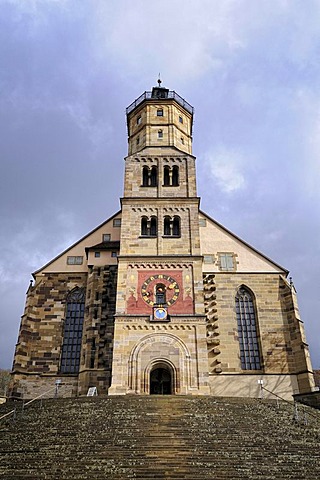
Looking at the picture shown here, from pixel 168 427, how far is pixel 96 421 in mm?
3175

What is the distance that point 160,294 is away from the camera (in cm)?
3081

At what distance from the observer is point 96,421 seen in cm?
1920

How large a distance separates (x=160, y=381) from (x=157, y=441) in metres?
12.3

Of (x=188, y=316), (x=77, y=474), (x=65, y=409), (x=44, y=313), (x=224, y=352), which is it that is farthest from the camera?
(x=44, y=313)

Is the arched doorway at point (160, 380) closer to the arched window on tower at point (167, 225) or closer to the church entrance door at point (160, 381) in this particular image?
the church entrance door at point (160, 381)

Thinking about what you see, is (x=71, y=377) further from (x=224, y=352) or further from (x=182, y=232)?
(x=182, y=232)

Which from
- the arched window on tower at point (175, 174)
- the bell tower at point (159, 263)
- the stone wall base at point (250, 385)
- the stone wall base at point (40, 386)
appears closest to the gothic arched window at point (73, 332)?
the stone wall base at point (40, 386)

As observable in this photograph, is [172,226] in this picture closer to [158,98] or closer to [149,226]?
[149,226]

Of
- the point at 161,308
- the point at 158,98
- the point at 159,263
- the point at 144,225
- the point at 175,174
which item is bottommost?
the point at 161,308

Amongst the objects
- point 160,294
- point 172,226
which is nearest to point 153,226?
point 172,226

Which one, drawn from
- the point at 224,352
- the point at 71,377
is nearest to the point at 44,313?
the point at 71,377

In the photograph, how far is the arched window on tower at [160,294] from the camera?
30.5 m

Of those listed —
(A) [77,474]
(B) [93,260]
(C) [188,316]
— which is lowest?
(A) [77,474]

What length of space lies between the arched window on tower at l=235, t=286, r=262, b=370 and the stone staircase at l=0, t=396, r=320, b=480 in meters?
A: 9.33
